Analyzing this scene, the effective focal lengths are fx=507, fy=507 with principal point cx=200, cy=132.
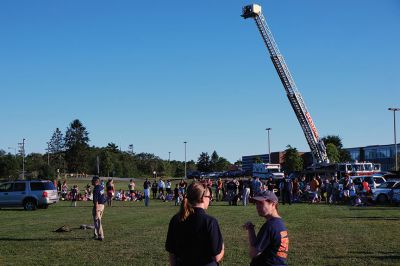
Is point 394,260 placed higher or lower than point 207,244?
lower

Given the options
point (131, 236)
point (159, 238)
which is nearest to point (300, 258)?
point (159, 238)

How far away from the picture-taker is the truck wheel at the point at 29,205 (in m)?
28.4

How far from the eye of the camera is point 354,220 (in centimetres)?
1869

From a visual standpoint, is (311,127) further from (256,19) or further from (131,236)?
(131,236)

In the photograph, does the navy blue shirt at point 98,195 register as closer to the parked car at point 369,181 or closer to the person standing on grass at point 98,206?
the person standing on grass at point 98,206

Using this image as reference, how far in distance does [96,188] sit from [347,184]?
67.0 feet

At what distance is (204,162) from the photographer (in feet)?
420

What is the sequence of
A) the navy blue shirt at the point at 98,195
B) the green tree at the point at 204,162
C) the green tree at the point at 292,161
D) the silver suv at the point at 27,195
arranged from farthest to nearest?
the green tree at the point at 204,162, the green tree at the point at 292,161, the silver suv at the point at 27,195, the navy blue shirt at the point at 98,195

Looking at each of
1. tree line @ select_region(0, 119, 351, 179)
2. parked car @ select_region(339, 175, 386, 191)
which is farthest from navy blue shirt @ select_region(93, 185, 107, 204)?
tree line @ select_region(0, 119, 351, 179)

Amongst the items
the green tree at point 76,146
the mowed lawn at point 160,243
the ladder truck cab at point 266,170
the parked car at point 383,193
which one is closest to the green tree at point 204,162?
the green tree at point 76,146

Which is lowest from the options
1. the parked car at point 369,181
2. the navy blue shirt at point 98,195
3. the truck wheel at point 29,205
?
the truck wheel at point 29,205

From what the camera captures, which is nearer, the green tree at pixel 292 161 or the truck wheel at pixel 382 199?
the truck wheel at pixel 382 199

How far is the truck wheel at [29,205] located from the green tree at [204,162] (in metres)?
99.4

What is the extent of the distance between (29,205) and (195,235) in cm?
2553
